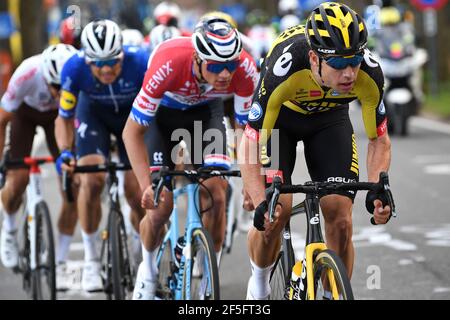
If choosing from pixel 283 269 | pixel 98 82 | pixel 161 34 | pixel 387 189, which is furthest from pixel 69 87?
pixel 161 34

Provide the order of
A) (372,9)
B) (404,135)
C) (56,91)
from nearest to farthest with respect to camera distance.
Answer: (56,91) → (404,135) → (372,9)

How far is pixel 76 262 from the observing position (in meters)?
10.8

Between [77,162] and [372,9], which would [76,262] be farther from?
[372,9]

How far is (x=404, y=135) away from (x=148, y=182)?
13904 mm

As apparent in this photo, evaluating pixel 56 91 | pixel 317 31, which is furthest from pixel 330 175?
pixel 56 91

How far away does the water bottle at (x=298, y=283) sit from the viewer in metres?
6.02

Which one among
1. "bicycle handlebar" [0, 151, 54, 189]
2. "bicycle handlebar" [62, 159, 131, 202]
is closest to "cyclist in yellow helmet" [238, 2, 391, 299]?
"bicycle handlebar" [62, 159, 131, 202]

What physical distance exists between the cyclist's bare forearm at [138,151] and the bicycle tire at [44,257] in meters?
1.55

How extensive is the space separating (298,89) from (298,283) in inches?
39.2

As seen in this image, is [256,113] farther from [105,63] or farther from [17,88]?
[17,88]

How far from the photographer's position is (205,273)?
6906 millimetres

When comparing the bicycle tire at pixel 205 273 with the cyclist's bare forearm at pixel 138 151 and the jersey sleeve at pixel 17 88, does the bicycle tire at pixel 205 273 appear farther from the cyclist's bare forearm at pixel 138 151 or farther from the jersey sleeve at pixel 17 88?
the jersey sleeve at pixel 17 88

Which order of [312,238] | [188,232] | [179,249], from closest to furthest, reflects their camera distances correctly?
[312,238], [188,232], [179,249]

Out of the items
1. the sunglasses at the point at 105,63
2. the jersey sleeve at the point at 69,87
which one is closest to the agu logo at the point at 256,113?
the sunglasses at the point at 105,63
